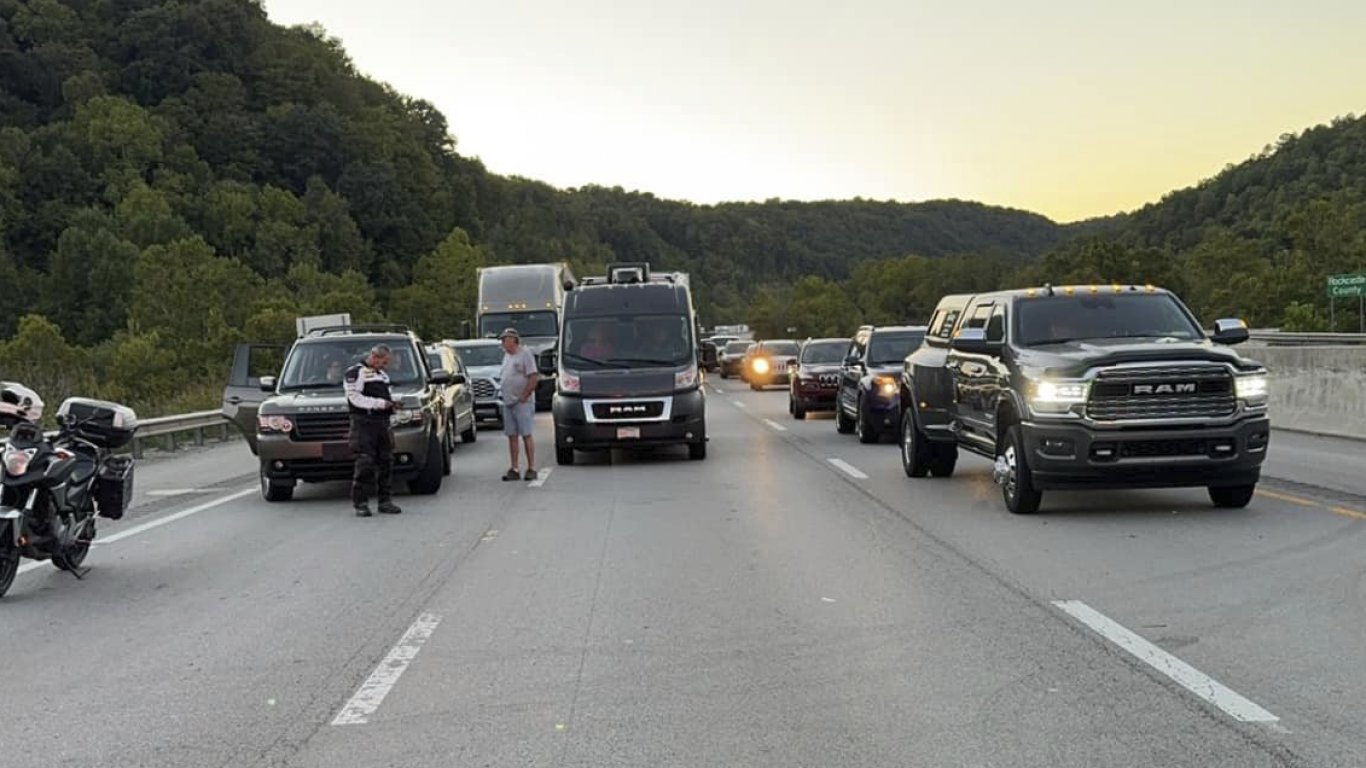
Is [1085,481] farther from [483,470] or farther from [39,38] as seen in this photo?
[39,38]

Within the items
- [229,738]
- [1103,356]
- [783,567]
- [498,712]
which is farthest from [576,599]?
[1103,356]

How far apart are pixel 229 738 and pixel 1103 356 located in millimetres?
7766

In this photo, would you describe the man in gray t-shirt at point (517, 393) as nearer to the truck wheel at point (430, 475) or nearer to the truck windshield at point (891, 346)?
the truck wheel at point (430, 475)

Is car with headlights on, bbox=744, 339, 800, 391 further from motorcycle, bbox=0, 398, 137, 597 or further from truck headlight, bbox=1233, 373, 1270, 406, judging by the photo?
motorcycle, bbox=0, 398, 137, 597

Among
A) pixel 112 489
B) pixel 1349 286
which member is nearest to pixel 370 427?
pixel 112 489

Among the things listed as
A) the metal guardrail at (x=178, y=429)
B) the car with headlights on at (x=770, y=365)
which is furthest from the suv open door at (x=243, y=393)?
the car with headlights on at (x=770, y=365)

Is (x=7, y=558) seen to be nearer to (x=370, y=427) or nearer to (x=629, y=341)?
(x=370, y=427)

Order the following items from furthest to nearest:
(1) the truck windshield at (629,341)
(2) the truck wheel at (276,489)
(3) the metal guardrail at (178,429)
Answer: (3) the metal guardrail at (178,429)
(1) the truck windshield at (629,341)
(2) the truck wheel at (276,489)

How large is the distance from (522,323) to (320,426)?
24484 mm

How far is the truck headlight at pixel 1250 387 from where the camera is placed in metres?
10.7

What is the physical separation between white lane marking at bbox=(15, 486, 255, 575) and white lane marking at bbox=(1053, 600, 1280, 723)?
7679mm

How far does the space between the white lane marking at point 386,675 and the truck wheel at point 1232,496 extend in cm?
723

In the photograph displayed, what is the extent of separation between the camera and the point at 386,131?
126m

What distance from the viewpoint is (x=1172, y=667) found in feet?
20.1
